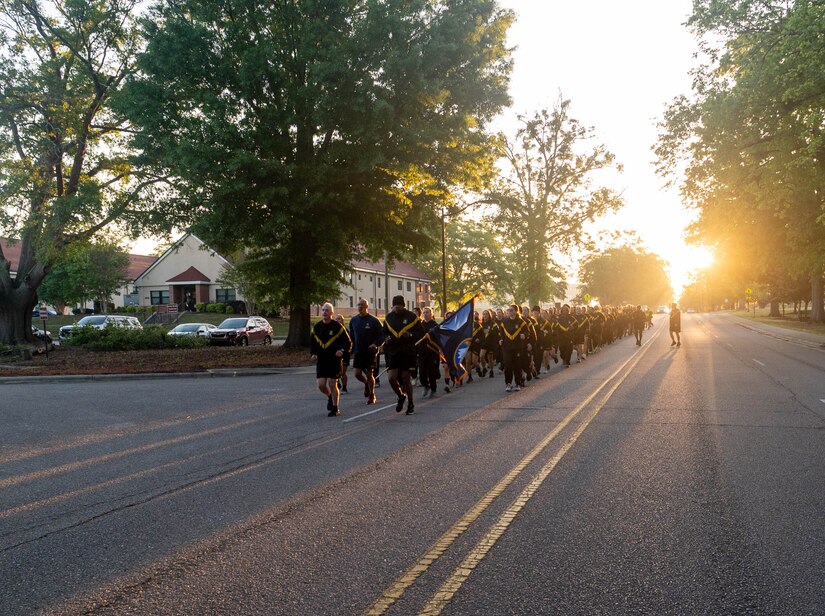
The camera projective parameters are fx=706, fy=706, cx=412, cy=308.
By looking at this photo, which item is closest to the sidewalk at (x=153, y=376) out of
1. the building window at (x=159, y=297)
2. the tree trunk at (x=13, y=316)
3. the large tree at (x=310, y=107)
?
the large tree at (x=310, y=107)

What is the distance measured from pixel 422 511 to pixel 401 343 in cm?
676

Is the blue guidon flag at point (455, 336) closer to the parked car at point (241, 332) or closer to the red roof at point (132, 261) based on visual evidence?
the parked car at point (241, 332)

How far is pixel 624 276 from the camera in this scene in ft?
388

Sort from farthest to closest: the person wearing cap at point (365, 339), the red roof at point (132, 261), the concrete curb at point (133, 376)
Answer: the red roof at point (132, 261) → the concrete curb at point (133, 376) → the person wearing cap at point (365, 339)

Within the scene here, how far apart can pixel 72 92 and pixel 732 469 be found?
31450 mm

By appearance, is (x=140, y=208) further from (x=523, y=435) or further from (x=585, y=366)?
(x=523, y=435)

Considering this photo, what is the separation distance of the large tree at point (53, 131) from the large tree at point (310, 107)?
16.3 ft

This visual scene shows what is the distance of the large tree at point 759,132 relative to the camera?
79.7 feet

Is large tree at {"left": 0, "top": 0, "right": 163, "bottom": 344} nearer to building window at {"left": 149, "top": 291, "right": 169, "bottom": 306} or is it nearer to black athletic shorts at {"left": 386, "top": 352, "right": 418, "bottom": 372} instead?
black athletic shorts at {"left": 386, "top": 352, "right": 418, "bottom": 372}

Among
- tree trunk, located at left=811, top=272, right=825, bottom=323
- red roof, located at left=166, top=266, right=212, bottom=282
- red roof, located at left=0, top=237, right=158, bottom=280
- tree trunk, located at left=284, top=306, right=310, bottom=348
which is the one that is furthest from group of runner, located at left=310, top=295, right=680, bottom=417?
red roof, located at left=0, top=237, right=158, bottom=280

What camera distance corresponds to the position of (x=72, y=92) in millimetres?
30531

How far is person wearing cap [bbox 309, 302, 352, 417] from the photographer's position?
11.5 meters

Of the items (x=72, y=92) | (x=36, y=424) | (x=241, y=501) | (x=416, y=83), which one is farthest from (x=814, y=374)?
(x=72, y=92)

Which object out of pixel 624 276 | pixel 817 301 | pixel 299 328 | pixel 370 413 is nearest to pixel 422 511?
pixel 370 413
